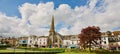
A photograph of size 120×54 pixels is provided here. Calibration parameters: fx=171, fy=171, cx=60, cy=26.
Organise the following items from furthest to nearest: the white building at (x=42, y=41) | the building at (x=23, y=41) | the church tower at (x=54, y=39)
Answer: the building at (x=23, y=41), the white building at (x=42, y=41), the church tower at (x=54, y=39)

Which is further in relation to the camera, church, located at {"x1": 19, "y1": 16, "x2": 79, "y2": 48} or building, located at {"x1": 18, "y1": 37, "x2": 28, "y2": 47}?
building, located at {"x1": 18, "y1": 37, "x2": 28, "y2": 47}

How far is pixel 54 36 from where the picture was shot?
11938cm

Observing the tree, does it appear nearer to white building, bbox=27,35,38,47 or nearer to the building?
white building, bbox=27,35,38,47

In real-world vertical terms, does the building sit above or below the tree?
below

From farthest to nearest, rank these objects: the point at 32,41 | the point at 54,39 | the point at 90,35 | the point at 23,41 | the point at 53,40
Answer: the point at 23,41 → the point at 32,41 → the point at 54,39 → the point at 53,40 → the point at 90,35

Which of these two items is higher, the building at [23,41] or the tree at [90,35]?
the tree at [90,35]

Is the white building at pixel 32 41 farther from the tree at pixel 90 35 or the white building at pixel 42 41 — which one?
the tree at pixel 90 35

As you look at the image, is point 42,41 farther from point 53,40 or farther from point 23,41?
point 23,41

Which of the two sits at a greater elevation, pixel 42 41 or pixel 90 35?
pixel 90 35

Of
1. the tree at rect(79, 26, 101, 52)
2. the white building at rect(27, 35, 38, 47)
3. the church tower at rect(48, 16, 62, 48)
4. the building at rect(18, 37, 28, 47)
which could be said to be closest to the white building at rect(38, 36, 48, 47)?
the church tower at rect(48, 16, 62, 48)

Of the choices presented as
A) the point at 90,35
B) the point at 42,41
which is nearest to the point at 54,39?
the point at 42,41

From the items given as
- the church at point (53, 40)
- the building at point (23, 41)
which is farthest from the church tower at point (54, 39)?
the building at point (23, 41)

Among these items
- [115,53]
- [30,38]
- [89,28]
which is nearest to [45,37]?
[30,38]

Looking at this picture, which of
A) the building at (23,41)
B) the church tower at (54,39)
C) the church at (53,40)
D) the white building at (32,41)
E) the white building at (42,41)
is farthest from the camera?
the building at (23,41)
